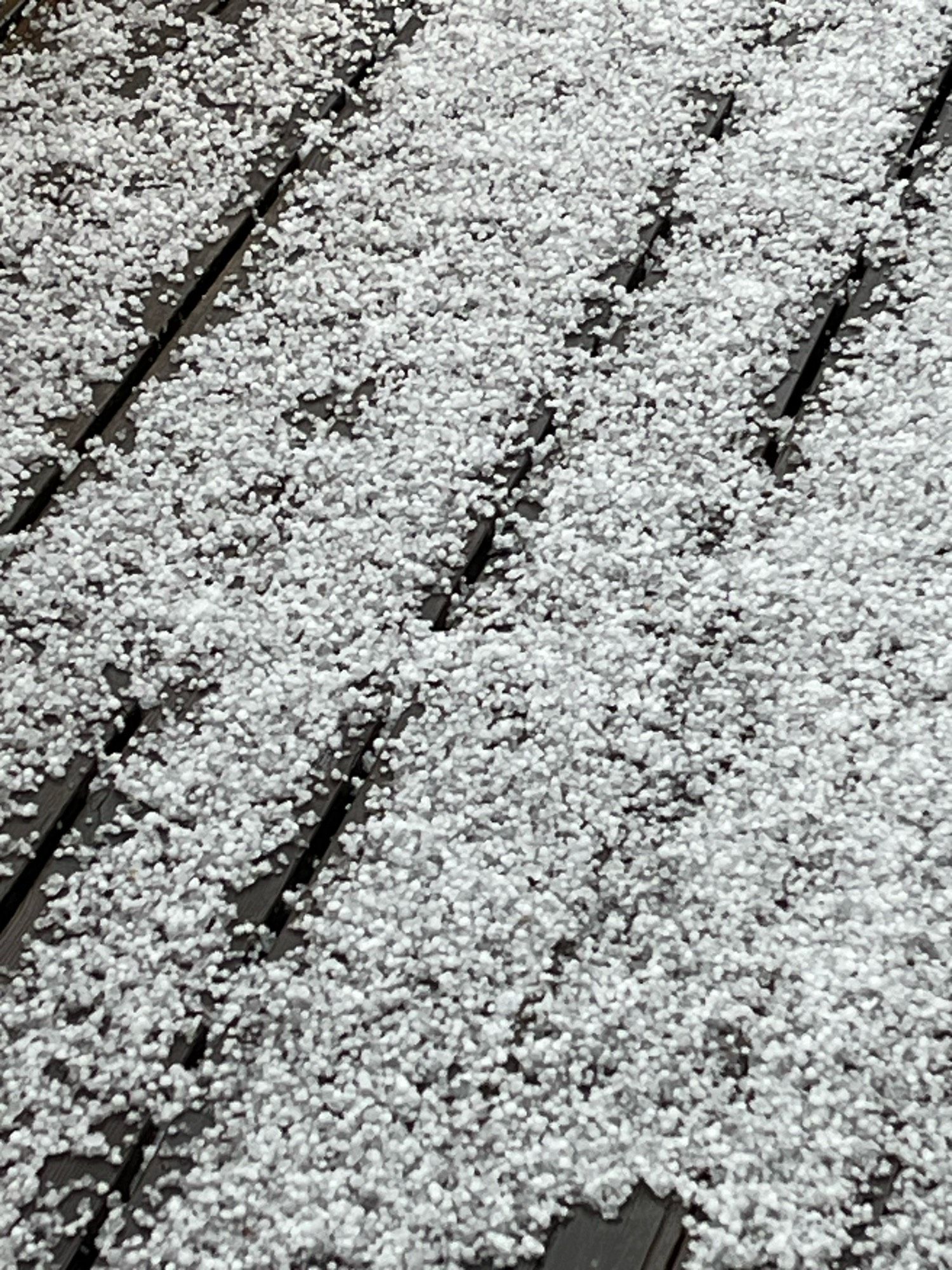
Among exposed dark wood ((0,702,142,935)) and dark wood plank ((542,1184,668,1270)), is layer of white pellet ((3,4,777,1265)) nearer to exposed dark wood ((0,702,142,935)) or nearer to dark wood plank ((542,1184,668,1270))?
exposed dark wood ((0,702,142,935))

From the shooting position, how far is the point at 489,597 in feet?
4.23

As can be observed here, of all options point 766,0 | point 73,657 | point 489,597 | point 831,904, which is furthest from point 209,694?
point 766,0

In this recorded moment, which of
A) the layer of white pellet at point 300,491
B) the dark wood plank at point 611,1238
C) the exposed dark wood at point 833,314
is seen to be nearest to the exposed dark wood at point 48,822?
the layer of white pellet at point 300,491

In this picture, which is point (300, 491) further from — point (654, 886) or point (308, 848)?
point (654, 886)

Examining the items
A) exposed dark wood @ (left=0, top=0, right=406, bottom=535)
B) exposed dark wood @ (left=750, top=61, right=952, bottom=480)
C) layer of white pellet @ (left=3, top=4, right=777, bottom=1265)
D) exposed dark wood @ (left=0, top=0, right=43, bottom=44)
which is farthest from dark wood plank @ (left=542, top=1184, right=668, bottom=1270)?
exposed dark wood @ (left=0, top=0, right=43, bottom=44)

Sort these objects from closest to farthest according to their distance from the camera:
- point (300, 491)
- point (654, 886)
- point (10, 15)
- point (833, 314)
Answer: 1. point (654, 886)
2. point (300, 491)
3. point (833, 314)
4. point (10, 15)

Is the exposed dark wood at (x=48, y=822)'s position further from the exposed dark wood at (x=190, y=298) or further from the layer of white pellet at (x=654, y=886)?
the exposed dark wood at (x=190, y=298)

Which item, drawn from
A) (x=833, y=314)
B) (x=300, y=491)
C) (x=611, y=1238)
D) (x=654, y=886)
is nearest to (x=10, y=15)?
(x=300, y=491)

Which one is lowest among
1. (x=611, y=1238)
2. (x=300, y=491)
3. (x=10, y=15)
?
(x=611, y=1238)

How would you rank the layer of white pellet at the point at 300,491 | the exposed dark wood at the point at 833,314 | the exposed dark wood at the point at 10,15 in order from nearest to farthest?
the layer of white pellet at the point at 300,491
the exposed dark wood at the point at 833,314
the exposed dark wood at the point at 10,15

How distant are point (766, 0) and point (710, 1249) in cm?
142

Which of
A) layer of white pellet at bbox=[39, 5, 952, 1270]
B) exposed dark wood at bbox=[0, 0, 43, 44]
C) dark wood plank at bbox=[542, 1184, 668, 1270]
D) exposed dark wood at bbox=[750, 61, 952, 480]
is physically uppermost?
exposed dark wood at bbox=[0, 0, 43, 44]

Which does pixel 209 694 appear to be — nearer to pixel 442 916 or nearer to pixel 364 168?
pixel 442 916

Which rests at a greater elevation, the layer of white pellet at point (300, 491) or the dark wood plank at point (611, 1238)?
the layer of white pellet at point (300, 491)
